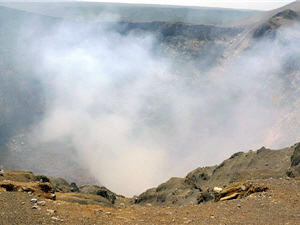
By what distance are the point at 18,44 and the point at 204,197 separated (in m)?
62.2

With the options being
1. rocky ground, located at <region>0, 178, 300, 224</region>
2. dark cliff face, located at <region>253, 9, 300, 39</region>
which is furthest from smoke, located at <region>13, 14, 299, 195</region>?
rocky ground, located at <region>0, 178, 300, 224</region>

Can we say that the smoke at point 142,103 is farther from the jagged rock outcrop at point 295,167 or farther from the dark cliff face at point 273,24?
the jagged rock outcrop at point 295,167

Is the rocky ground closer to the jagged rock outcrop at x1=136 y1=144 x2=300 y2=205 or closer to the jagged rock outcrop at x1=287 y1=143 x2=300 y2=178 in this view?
the jagged rock outcrop at x1=136 y1=144 x2=300 y2=205

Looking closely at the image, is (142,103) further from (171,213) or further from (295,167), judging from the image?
Result: (171,213)

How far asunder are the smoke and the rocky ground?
106ft

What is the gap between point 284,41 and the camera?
5481 centimetres

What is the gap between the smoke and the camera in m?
49.2

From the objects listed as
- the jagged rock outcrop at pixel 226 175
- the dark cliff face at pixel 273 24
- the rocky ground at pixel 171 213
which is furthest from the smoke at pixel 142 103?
the rocky ground at pixel 171 213

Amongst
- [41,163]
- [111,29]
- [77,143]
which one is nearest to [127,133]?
[77,143]

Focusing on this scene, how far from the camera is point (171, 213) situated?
11656 millimetres

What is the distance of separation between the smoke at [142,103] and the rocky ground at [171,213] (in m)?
32.3

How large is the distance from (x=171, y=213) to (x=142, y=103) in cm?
5163

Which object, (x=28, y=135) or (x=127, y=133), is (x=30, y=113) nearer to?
(x=28, y=135)

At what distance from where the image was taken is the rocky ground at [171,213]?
9.94 meters
